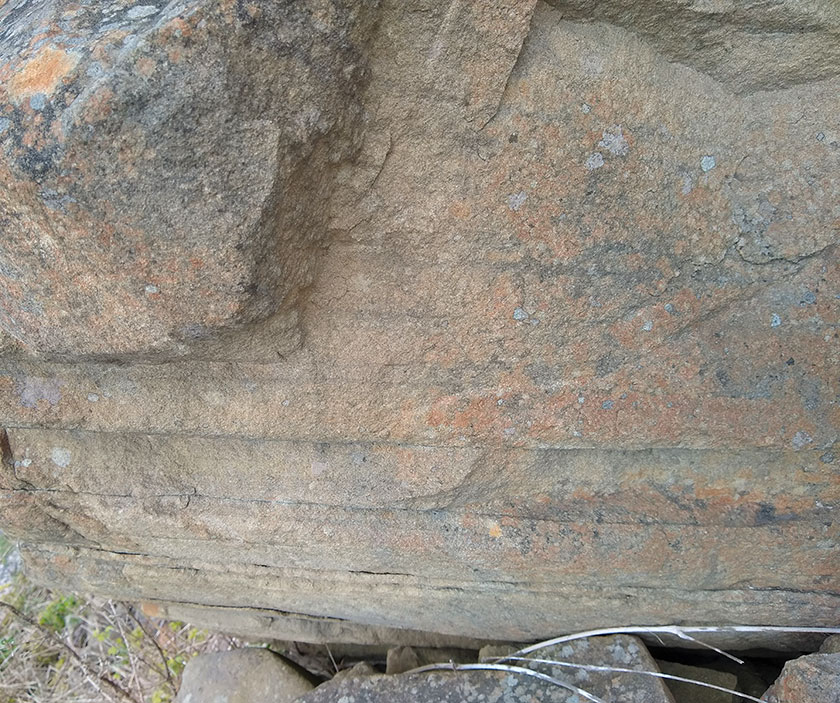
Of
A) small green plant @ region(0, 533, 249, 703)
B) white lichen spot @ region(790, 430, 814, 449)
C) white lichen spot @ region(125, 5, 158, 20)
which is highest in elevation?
white lichen spot @ region(125, 5, 158, 20)

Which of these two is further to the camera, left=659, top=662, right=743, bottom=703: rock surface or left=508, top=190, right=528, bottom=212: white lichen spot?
left=659, top=662, right=743, bottom=703: rock surface

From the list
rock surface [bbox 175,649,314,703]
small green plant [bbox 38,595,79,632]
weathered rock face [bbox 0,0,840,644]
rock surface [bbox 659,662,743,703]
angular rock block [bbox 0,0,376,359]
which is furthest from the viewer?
small green plant [bbox 38,595,79,632]

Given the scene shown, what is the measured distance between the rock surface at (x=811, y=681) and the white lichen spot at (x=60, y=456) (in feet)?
4.39

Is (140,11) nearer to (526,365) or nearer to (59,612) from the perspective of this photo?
(526,365)

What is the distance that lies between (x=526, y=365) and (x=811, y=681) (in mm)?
710

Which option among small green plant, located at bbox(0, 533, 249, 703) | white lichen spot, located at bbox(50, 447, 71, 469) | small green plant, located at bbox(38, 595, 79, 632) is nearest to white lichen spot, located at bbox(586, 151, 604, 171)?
white lichen spot, located at bbox(50, 447, 71, 469)

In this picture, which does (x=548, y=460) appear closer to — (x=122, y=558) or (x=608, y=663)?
(x=608, y=663)

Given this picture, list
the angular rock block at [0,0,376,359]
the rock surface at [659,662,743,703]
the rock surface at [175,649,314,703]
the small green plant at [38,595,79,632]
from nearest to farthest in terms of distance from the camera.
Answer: the angular rock block at [0,0,376,359]
the rock surface at [659,662,743,703]
the rock surface at [175,649,314,703]
the small green plant at [38,595,79,632]

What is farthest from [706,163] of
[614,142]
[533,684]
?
[533,684]

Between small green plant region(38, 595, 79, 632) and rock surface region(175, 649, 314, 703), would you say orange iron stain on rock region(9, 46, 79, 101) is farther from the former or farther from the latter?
small green plant region(38, 595, 79, 632)

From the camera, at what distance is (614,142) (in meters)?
0.96

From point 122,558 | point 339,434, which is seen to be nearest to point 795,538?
point 339,434

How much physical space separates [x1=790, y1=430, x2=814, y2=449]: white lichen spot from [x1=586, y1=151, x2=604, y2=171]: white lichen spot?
0.51 m

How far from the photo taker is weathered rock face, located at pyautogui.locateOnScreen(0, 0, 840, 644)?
0.95 metres
